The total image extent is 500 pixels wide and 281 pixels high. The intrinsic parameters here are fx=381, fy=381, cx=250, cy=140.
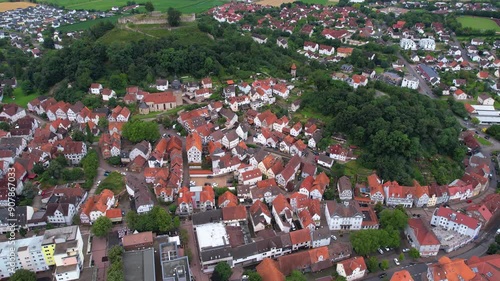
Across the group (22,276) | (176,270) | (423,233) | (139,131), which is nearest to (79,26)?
(139,131)

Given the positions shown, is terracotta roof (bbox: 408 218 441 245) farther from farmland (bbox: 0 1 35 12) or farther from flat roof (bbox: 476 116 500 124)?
farmland (bbox: 0 1 35 12)

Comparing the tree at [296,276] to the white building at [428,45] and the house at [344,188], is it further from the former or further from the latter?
the white building at [428,45]

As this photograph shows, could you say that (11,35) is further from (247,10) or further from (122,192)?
(122,192)

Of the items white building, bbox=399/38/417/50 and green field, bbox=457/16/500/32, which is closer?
white building, bbox=399/38/417/50

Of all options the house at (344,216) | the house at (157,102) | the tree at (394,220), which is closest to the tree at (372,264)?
the tree at (394,220)

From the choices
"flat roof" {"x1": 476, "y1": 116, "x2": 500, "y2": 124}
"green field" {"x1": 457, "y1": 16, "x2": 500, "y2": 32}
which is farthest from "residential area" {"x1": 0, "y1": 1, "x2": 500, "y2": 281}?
"green field" {"x1": 457, "y1": 16, "x2": 500, "y2": 32}

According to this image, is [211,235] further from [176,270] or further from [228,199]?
[176,270]
